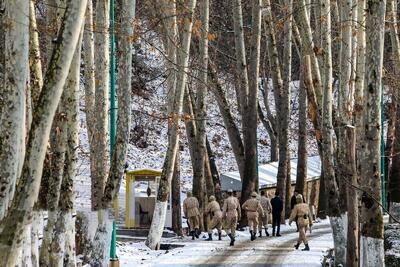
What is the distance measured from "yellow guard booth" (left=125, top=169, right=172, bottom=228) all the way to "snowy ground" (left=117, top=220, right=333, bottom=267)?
2735 mm

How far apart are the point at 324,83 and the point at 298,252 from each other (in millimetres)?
4217

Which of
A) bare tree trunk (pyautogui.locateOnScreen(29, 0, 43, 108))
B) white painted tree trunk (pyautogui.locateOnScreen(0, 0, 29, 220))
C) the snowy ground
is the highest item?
bare tree trunk (pyautogui.locateOnScreen(29, 0, 43, 108))

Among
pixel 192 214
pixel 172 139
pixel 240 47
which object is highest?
pixel 240 47

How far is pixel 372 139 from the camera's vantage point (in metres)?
12.0

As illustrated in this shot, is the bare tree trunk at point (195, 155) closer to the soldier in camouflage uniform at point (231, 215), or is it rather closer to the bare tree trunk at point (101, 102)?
the soldier in camouflage uniform at point (231, 215)

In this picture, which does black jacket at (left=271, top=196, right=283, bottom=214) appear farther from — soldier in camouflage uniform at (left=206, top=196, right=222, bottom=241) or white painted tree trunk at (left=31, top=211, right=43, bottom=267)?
white painted tree trunk at (left=31, top=211, right=43, bottom=267)

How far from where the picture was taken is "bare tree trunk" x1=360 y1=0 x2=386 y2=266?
11867mm

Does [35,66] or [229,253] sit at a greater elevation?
[35,66]

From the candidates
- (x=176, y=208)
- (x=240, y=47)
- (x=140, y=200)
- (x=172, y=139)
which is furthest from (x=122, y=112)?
(x=240, y=47)

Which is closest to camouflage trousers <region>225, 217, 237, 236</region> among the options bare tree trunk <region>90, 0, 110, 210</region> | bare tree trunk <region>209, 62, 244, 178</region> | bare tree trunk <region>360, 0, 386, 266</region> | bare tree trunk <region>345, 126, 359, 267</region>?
bare tree trunk <region>90, 0, 110, 210</region>

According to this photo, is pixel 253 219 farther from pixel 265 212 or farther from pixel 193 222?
pixel 193 222

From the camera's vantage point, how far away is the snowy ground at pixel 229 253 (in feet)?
54.4

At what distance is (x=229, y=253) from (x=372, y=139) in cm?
699

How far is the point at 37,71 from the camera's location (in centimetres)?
1216
